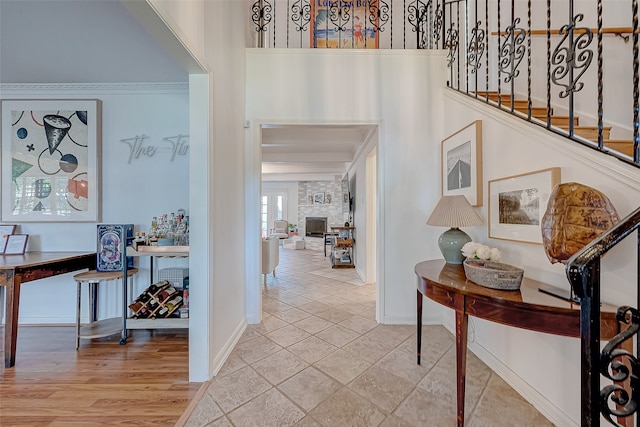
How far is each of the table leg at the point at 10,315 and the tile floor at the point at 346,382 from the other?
1.64 metres

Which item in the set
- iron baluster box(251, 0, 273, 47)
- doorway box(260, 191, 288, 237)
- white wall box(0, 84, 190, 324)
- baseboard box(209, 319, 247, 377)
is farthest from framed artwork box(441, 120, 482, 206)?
doorway box(260, 191, 288, 237)

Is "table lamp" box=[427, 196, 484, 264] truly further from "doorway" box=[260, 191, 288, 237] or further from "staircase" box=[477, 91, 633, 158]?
"doorway" box=[260, 191, 288, 237]

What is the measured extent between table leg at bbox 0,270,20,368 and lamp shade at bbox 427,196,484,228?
10.7 feet

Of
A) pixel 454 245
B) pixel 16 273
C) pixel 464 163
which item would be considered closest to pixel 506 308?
pixel 454 245

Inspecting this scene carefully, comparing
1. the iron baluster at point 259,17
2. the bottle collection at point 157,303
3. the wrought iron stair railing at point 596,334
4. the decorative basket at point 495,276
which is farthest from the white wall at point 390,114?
the wrought iron stair railing at point 596,334

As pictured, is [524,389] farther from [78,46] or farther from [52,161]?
[52,161]

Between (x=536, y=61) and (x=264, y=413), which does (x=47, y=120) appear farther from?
(x=536, y=61)

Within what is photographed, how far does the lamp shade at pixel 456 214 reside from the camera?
71.0 inches

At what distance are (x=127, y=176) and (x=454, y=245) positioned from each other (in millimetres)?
3192

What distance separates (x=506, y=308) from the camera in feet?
3.80

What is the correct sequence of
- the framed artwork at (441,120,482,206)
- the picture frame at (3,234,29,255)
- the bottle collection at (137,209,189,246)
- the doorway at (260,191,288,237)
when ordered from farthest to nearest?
the doorway at (260,191,288,237) → the picture frame at (3,234,29,255) → the bottle collection at (137,209,189,246) → the framed artwork at (441,120,482,206)

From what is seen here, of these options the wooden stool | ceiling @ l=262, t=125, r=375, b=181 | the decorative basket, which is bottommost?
the wooden stool

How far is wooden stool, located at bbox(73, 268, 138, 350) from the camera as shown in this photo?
87.0 inches

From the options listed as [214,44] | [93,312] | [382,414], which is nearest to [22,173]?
[93,312]
